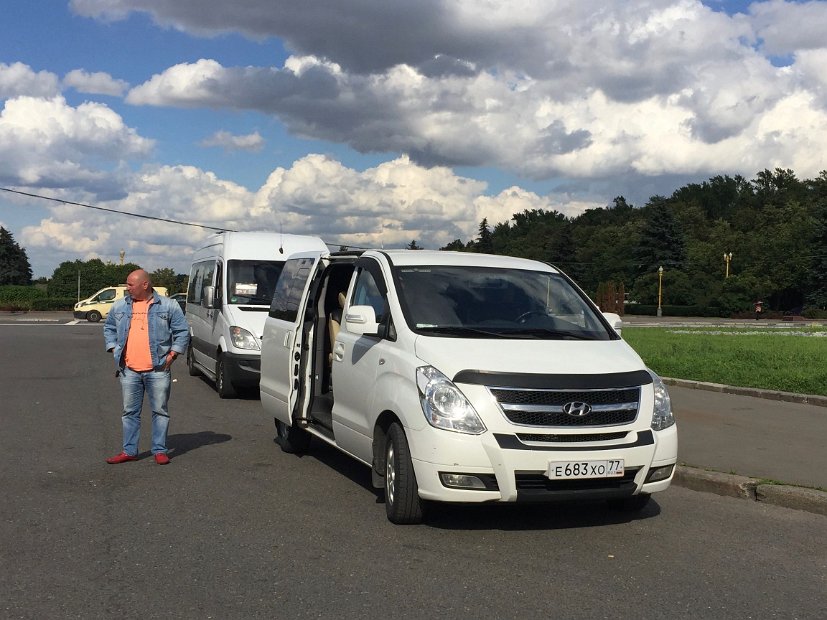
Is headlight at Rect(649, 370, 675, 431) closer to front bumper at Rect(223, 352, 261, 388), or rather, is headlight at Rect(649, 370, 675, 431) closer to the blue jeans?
the blue jeans

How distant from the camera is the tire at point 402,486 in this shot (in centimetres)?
590

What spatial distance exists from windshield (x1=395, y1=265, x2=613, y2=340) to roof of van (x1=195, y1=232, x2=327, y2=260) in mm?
7678

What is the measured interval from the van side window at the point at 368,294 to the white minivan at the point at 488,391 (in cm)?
2

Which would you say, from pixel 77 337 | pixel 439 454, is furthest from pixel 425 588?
pixel 77 337

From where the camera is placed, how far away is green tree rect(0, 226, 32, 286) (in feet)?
444

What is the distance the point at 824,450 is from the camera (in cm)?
879

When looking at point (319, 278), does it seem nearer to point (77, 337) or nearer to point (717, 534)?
point (717, 534)

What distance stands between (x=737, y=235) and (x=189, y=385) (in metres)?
94.4

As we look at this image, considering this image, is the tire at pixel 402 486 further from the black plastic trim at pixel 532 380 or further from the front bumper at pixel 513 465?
the black plastic trim at pixel 532 380

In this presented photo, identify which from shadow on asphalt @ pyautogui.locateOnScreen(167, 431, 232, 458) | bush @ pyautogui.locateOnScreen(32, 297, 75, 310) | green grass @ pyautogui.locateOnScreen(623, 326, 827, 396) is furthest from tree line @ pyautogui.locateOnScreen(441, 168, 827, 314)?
shadow on asphalt @ pyautogui.locateOnScreen(167, 431, 232, 458)

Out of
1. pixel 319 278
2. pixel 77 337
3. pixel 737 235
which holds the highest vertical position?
pixel 737 235

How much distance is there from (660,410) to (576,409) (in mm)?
791

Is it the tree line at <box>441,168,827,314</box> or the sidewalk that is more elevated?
the tree line at <box>441,168,827,314</box>

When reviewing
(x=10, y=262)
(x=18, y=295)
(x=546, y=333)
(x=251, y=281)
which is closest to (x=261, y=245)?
(x=251, y=281)
